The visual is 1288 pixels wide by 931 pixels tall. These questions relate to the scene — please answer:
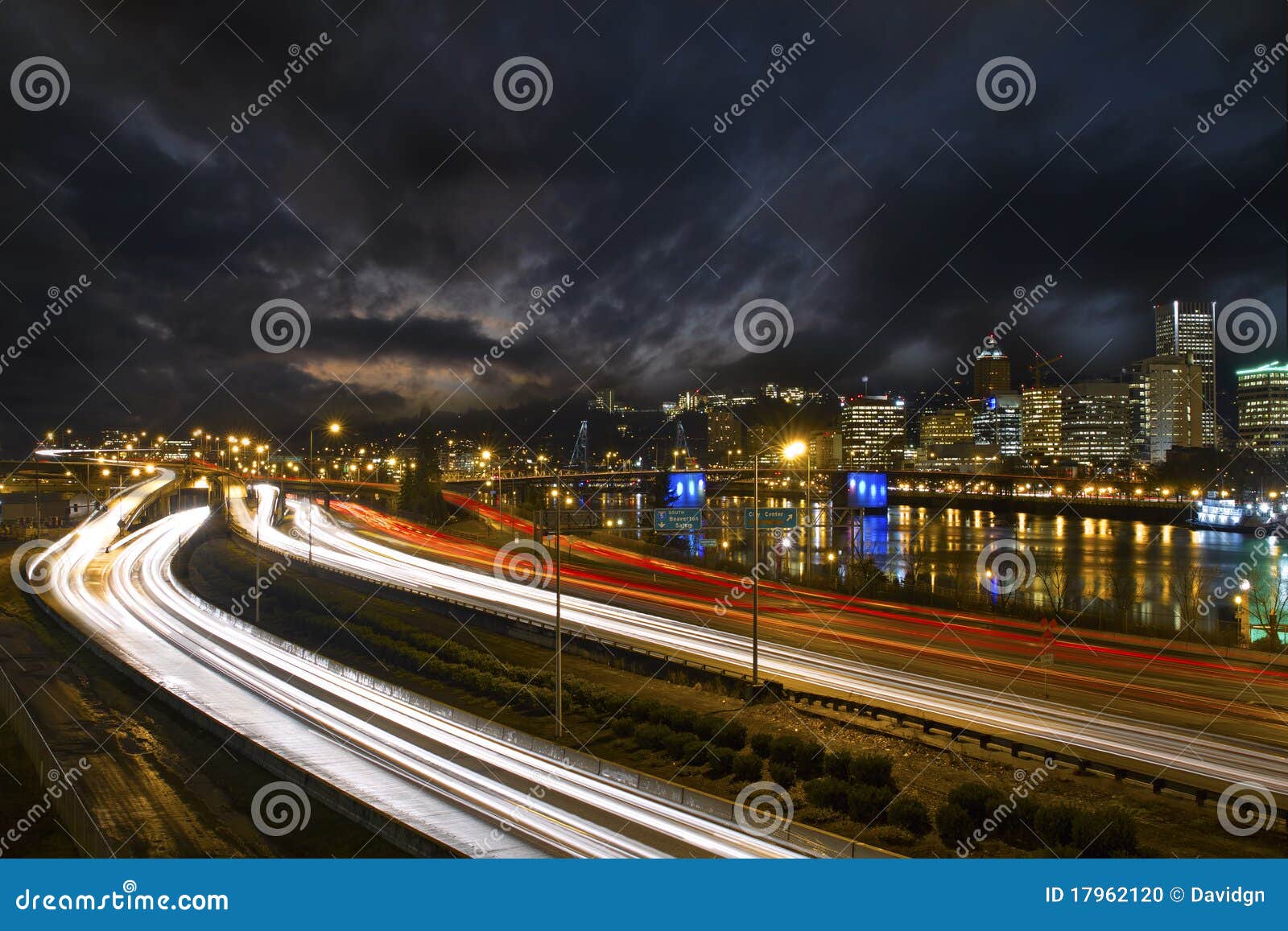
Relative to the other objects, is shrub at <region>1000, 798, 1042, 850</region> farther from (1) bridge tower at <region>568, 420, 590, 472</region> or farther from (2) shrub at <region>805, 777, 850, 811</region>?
(1) bridge tower at <region>568, 420, 590, 472</region>

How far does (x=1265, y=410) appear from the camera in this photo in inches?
4611

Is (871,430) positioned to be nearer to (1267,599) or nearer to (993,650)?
(1267,599)

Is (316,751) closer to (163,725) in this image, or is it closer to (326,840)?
(326,840)

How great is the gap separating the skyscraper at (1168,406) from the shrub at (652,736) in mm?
169781

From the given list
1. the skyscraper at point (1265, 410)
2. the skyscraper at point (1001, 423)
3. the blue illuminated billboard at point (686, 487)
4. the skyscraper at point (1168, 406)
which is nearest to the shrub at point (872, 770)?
the blue illuminated billboard at point (686, 487)

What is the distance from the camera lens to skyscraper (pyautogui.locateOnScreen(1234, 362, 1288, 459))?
11356 centimetres

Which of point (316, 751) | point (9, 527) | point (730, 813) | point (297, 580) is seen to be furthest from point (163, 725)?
point (9, 527)

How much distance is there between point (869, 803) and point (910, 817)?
1.93ft

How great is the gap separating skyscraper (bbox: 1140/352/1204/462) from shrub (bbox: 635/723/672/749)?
170 m

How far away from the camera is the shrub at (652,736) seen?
13250mm

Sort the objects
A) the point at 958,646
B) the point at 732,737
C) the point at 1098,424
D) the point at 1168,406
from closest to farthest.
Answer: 1. the point at 732,737
2. the point at 958,646
3. the point at 1168,406
4. the point at 1098,424

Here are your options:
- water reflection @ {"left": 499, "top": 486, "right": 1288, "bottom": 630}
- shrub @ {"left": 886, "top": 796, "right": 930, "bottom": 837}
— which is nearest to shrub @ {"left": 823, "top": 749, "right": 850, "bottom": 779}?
shrub @ {"left": 886, "top": 796, "right": 930, "bottom": 837}

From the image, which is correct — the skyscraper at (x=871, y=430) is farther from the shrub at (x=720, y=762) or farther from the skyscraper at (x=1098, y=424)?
the shrub at (x=720, y=762)

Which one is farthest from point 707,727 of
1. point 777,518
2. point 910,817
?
point 777,518
